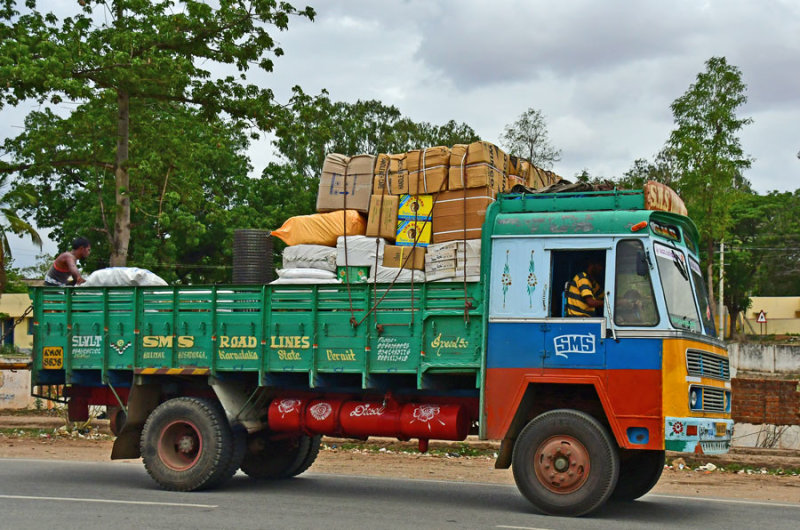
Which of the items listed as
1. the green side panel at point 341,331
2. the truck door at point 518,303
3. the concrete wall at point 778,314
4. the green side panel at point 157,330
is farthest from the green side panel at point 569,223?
the concrete wall at point 778,314

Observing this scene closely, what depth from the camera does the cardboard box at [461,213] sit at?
972 cm

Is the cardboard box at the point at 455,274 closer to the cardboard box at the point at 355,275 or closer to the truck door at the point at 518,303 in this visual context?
the truck door at the point at 518,303

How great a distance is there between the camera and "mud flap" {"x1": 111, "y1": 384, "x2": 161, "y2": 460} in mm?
11164

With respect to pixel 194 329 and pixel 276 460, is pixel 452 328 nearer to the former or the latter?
pixel 194 329

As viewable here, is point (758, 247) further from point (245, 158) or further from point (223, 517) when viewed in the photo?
point (223, 517)

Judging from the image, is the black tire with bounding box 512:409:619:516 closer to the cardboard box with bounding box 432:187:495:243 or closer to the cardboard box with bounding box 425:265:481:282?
the cardboard box with bounding box 425:265:481:282

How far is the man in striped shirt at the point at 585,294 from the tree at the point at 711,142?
2553 centimetres

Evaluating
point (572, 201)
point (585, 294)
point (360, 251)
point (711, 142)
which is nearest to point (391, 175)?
point (360, 251)

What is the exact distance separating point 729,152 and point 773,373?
7.89 meters

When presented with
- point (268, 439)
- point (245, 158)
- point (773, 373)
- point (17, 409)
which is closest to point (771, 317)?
point (773, 373)

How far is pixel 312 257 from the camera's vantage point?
1045cm

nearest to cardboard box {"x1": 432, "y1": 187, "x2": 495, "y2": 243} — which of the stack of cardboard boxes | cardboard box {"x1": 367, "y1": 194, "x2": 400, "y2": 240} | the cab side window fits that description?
the stack of cardboard boxes

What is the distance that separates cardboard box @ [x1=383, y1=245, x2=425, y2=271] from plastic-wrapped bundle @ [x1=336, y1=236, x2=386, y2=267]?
78 mm

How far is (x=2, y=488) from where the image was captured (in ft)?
34.4
